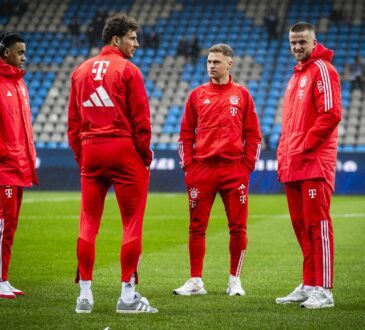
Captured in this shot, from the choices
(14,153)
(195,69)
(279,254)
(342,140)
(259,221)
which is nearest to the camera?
(14,153)

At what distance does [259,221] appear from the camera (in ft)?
54.0

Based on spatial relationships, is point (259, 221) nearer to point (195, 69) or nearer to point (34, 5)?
point (195, 69)

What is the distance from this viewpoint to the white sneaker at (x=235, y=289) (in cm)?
784

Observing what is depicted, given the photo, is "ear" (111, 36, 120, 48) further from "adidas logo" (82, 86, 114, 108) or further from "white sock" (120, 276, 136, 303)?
"white sock" (120, 276, 136, 303)

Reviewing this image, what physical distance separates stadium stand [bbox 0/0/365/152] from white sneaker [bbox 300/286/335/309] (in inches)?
904

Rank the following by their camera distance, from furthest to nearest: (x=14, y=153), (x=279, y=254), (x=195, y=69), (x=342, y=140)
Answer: (x=195, y=69) → (x=342, y=140) → (x=279, y=254) → (x=14, y=153)

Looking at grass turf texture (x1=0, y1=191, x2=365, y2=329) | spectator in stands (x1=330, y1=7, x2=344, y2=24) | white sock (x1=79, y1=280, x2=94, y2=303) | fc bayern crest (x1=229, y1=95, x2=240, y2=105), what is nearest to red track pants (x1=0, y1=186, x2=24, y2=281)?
grass turf texture (x1=0, y1=191, x2=365, y2=329)

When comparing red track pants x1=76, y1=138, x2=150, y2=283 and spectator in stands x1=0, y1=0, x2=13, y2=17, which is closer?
red track pants x1=76, y1=138, x2=150, y2=283

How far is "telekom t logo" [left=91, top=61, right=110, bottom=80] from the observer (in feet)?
21.7

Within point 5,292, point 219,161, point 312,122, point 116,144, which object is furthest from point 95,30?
point 116,144

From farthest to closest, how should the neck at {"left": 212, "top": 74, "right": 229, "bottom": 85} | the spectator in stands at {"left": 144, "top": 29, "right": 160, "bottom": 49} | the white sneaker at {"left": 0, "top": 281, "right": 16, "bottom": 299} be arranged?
1. the spectator in stands at {"left": 144, "top": 29, "right": 160, "bottom": 49}
2. the neck at {"left": 212, "top": 74, "right": 229, "bottom": 85}
3. the white sneaker at {"left": 0, "top": 281, "right": 16, "bottom": 299}

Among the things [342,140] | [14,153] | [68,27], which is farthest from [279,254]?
[68,27]

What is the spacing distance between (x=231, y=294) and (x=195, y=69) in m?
27.4

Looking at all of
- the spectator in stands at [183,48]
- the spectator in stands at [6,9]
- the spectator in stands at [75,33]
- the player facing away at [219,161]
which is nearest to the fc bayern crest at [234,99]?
the player facing away at [219,161]
